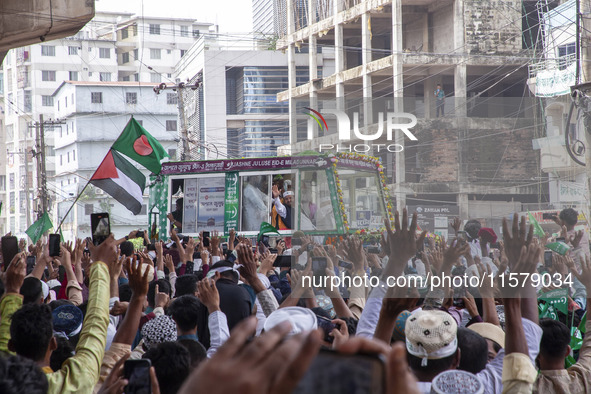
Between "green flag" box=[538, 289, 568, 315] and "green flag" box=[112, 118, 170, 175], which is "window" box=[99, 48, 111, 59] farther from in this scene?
"green flag" box=[538, 289, 568, 315]

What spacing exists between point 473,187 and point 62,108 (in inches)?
2396

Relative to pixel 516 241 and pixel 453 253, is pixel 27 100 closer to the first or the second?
pixel 453 253

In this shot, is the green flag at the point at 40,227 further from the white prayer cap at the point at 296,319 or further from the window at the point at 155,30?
the window at the point at 155,30

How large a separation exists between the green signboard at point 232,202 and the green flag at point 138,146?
4.06 meters

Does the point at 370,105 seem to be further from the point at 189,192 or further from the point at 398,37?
the point at 398,37

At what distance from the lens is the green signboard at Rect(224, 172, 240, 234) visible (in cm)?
1822

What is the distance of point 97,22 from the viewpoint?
7556 centimetres

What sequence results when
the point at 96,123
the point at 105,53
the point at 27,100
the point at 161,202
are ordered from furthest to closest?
1. the point at 105,53
2. the point at 27,100
3. the point at 96,123
4. the point at 161,202

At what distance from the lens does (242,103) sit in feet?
168

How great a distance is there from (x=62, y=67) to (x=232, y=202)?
57.8m

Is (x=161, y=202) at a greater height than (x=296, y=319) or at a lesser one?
greater

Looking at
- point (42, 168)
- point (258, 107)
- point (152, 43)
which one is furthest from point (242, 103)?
point (152, 43)

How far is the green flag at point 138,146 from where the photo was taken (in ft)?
43.0

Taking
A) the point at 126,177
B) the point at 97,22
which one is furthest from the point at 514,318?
the point at 97,22
